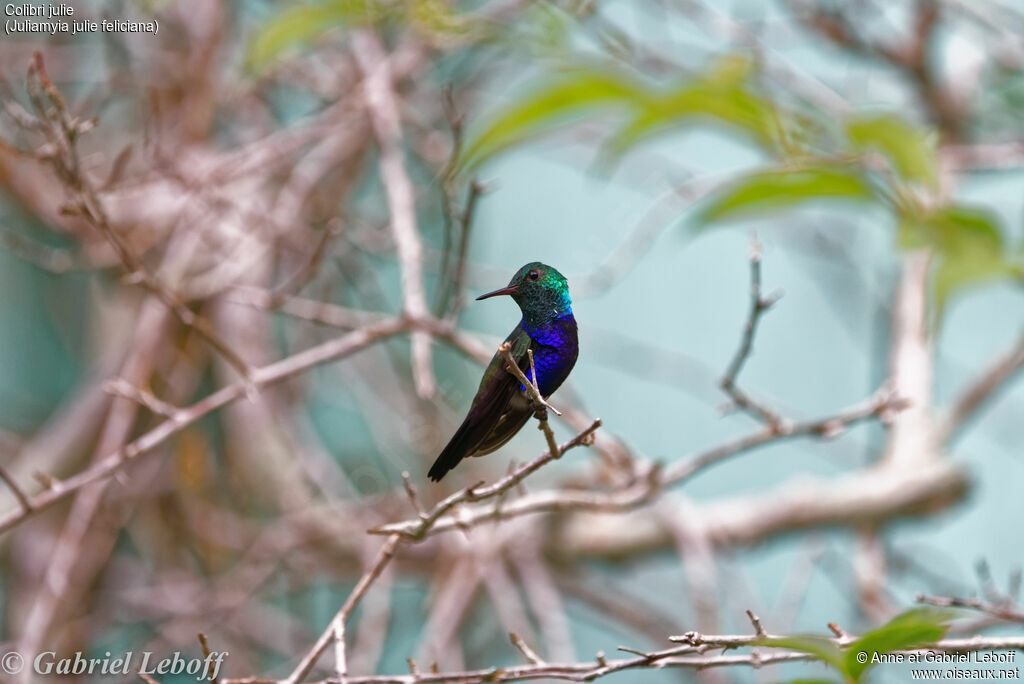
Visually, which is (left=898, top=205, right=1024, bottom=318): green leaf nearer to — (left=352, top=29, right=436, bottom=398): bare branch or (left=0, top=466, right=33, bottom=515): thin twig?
(left=352, top=29, right=436, bottom=398): bare branch

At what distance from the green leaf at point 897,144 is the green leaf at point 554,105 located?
122 mm

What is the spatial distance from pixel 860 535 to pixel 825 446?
419 mm

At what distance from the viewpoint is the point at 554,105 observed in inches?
18.0

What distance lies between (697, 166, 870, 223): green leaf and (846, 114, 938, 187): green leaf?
27mm

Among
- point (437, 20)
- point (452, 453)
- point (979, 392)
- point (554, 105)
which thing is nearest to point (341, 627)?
point (452, 453)

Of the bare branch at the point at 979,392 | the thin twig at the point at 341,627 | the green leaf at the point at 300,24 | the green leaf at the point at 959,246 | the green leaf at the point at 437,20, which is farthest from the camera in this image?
the bare branch at the point at 979,392

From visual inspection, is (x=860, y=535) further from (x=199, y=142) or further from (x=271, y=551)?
(x=199, y=142)

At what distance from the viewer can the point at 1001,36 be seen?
168 centimetres

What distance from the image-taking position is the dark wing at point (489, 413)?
468mm

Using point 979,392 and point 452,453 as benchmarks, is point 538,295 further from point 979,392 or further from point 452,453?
point 979,392

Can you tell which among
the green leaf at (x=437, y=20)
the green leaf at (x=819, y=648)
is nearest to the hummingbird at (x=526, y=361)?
the green leaf at (x=819, y=648)

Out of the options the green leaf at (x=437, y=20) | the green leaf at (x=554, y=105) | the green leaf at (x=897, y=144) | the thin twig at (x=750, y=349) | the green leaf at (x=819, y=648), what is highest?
the green leaf at (x=437, y=20)

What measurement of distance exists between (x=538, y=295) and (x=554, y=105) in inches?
3.6

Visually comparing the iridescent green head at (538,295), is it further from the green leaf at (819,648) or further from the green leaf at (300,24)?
the green leaf at (300,24)
